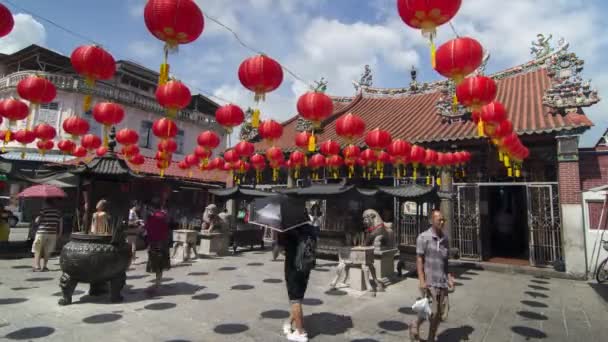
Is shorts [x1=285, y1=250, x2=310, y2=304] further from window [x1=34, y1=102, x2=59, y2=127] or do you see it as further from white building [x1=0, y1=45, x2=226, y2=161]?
window [x1=34, y1=102, x2=59, y2=127]

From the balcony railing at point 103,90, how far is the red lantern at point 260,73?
56.1 feet

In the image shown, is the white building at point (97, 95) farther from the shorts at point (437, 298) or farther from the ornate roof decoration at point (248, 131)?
the shorts at point (437, 298)

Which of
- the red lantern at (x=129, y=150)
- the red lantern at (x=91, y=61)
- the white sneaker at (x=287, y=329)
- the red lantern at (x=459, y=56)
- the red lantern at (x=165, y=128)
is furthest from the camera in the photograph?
the red lantern at (x=129, y=150)

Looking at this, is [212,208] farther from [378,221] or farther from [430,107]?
[430,107]

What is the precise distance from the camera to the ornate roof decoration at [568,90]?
9.57 meters

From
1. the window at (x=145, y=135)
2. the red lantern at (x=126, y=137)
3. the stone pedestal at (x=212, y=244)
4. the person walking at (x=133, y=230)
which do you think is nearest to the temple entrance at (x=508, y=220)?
the stone pedestal at (x=212, y=244)

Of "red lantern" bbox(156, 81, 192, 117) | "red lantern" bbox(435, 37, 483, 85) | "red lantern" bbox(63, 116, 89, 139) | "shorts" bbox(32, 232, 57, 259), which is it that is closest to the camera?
"red lantern" bbox(435, 37, 483, 85)

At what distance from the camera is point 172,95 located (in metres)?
6.75

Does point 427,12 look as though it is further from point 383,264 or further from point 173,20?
point 383,264

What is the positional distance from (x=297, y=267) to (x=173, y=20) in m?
3.59

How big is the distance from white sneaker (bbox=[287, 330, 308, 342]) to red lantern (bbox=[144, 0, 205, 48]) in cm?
431

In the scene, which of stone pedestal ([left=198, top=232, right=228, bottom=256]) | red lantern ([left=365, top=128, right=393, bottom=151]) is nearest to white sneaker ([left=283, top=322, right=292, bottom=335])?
red lantern ([left=365, top=128, right=393, bottom=151])

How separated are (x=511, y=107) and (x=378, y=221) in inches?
290

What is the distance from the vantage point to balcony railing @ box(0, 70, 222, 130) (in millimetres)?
21103
